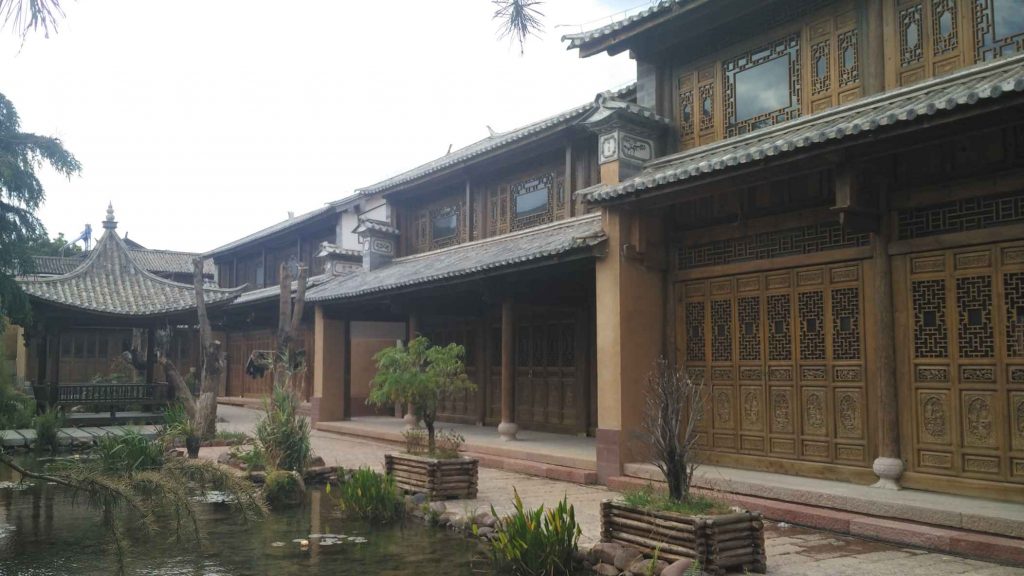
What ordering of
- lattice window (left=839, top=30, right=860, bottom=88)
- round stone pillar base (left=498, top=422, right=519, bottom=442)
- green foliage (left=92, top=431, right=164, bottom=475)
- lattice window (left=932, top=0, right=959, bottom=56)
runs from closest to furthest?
lattice window (left=932, top=0, right=959, bottom=56), lattice window (left=839, top=30, right=860, bottom=88), green foliage (left=92, top=431, right=164, bottom=475), round stone pillar base (left=498, top=422, right=519, bottom=442)

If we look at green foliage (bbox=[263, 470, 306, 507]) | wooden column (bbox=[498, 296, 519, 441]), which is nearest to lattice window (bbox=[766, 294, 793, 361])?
wooden column (bbox=[498, 296, 519, 441])

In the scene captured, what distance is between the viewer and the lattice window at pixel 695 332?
30.6 ft

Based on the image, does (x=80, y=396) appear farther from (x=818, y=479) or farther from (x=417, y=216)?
(x=818, y=479)

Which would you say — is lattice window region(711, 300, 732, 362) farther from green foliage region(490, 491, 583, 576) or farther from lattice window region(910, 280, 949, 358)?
green foliage region(490, 491, 583, 576)

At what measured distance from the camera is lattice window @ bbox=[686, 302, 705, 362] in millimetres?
9320

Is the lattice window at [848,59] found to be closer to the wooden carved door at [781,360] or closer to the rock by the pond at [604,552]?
the wooden carved door at [781,360]

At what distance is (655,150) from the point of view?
401 inches

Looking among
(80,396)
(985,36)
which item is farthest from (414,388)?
(80,396)

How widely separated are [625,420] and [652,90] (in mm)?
4387

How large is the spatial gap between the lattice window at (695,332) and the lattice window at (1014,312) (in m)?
3.29

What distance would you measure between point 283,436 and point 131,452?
84.2 inches

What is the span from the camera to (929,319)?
23.5 feet

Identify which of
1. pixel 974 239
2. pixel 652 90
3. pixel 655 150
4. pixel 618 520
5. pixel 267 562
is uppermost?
pixel 652 90

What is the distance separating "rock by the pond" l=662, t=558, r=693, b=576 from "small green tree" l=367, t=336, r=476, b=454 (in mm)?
4247
